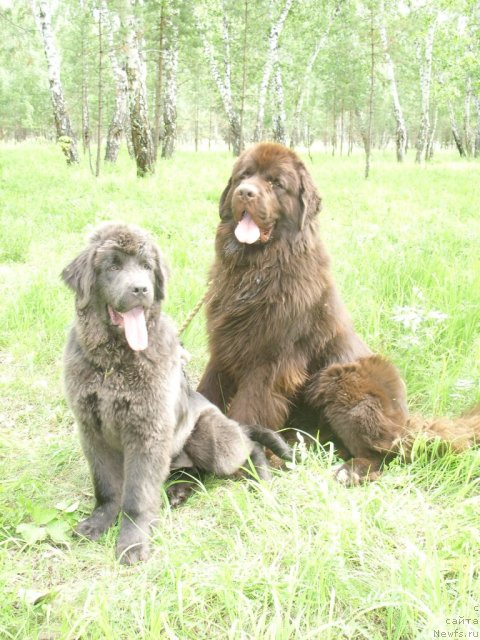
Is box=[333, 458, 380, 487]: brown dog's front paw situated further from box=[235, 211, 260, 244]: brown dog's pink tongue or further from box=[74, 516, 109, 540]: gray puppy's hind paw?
box=[235, 211, 260, 244]: brown dog's pink tongue

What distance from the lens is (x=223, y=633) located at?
1849 mm

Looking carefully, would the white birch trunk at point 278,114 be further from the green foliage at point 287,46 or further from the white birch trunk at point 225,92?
the white birch trunk at point 225,92

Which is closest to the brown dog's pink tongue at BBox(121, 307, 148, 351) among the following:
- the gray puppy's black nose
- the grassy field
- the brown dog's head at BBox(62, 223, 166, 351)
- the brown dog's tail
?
the brown dog's head at BBox(62, 223, 166, 351)

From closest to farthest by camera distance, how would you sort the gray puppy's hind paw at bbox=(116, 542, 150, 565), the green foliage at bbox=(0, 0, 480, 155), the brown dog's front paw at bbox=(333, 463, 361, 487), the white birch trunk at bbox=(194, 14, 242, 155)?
1. the gray puppy's hind paw at bbox=(116, 542, 150, 565)
2. the brown dog's front paw at bbox=(333, 463, 361, 487)
3. the green foliage at bbox=(0, 0, 480, 155)
4. the white birch trunk at bbox=(194, 14, 242, 155)

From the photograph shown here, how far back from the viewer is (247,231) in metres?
3.24

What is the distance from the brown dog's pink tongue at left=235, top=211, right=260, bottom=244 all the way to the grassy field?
133 cm

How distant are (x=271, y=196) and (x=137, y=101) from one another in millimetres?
8296

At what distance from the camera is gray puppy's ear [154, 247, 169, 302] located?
2.71m

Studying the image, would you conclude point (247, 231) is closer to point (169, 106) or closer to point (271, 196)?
point (271, 196)

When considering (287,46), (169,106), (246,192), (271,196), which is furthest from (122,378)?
(287,46)

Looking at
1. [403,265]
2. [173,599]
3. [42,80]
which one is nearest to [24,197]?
[403,265]

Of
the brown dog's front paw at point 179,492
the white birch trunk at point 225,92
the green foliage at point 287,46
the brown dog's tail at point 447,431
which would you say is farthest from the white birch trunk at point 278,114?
the brown dog's front paw at point 179,492

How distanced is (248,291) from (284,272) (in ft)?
0.84

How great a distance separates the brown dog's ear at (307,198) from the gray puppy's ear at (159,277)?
3.43 ft
